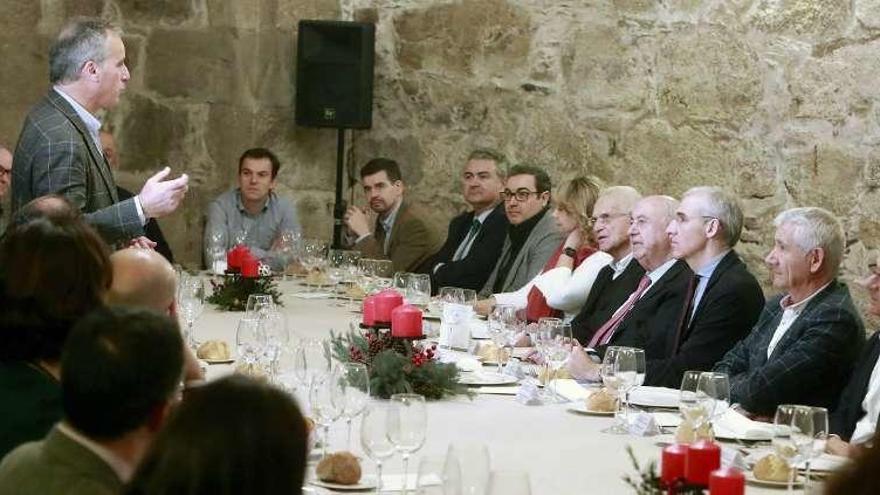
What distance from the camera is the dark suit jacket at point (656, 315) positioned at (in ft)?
17.5

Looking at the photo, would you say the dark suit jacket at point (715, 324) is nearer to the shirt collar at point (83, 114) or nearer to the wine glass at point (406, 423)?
the shirt collar at point (83, 114)

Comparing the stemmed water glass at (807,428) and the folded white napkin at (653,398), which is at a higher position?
the stemmed water glass at (807,428)

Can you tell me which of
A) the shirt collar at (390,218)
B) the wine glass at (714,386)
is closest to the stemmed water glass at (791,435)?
the wine glass at (714,386)

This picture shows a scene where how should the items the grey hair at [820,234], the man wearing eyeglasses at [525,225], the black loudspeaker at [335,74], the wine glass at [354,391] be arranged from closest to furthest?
the wine glass at [354,391], the grey hair at [820,234], the man wearing eyeglasses at [525,225], the black loudspeaker at [335,74]

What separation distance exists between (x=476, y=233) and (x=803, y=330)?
3335mm

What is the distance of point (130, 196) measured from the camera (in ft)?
27.0

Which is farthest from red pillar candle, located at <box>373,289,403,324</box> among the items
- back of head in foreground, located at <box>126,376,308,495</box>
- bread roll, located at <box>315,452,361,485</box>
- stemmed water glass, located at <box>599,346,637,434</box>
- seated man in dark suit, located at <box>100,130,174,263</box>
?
seated man in dark suit, located at <box>100,130,174,263</box>

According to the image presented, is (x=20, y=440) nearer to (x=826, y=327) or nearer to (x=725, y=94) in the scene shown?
(x=826, y=327)

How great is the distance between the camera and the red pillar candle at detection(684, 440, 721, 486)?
7.36 feet

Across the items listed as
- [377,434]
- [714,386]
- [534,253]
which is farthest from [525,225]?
[377,434]

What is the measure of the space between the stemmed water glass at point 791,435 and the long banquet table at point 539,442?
73mm

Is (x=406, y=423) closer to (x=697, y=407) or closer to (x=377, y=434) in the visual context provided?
(x=377, y=434)

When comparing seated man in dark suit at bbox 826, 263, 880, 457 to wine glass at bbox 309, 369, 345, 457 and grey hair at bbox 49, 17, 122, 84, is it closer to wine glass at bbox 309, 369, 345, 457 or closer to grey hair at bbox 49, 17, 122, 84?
wine glass at bbox 309, 369, 345, 457

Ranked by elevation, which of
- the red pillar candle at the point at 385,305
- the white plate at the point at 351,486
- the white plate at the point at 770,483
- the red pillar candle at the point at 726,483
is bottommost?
the white plate at the point at 351,486
